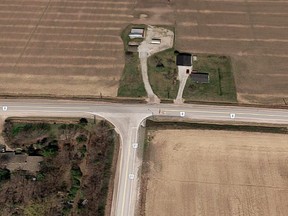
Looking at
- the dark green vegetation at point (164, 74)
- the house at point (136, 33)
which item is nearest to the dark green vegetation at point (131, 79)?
the dark green vegetation at point (164, 74)

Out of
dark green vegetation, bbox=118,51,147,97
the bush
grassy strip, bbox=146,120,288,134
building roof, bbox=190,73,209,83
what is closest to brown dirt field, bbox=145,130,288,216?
grassy strip, bbox=146,120,288,134

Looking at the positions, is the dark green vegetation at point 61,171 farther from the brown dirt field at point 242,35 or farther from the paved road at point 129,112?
the brown dirt field at point 242,35

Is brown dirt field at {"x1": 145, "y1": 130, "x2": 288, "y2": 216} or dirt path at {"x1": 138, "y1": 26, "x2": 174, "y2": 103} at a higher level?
dirt path at {"x1": 138, "y1": 26, "x2": 174, "y2": 103}

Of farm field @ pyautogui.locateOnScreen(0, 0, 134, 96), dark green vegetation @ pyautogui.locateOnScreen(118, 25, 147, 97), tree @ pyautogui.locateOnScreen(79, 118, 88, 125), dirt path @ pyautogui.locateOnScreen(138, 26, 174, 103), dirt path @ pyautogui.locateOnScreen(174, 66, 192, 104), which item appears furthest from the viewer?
dirt path @ pyautogui.locateOnScreen(138, 26, 174, 103)

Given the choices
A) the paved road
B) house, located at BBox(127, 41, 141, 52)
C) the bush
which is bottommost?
the bush

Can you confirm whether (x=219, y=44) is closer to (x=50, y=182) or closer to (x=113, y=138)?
(x=113, y=138)

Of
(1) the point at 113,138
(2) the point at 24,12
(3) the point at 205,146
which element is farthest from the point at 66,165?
(2) the point at 24,12

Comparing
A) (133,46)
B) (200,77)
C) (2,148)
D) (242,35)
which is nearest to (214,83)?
(200,77)

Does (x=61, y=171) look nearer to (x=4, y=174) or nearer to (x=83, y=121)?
(x=4, y=174)

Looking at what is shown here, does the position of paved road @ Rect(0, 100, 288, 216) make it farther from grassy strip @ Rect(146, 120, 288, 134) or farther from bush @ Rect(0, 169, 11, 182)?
bush @ Rect(0, 169, 11, 182)
